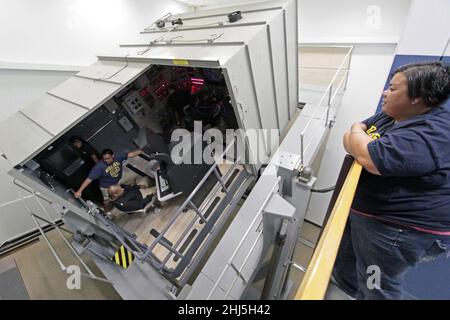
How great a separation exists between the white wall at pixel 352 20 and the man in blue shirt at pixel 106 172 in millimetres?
4143

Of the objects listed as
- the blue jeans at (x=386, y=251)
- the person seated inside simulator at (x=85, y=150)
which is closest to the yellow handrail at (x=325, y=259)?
the blue jeans at (x=386, y=251)

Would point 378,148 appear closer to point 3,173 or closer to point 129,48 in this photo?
point 129,48

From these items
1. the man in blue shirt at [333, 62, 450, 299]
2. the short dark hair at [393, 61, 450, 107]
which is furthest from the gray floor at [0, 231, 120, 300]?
the short dark hair at [393, 61, 450, 107]

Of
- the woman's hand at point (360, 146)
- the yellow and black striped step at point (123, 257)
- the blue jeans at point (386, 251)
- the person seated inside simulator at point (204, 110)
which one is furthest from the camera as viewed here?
the person seated inside simulator at point (204, 110)

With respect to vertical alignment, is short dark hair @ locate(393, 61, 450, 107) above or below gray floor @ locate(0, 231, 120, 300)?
above

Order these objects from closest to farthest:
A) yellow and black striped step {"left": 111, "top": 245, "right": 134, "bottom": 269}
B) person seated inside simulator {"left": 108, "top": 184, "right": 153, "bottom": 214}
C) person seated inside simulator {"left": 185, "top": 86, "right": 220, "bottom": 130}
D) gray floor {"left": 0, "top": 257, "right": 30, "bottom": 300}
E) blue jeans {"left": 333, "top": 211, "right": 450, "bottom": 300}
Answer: blue jeans {"left": 333, "top": 211, "right": 450, "bottom": 300} < yellow and black striped step {"left": 111, "top": 245, "right": 134, "bottom": 269} < person seated inside simulator {"left": 108, "top": 184, "right": 153, "bottom": 214} < gray floor {"left": 0, "top": 257, "right": 30, "bottom": 300} < person seated inside simulator {"left": 185, "top": 86, "right": 220, "bottom": 130}

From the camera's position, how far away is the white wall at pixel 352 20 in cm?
317

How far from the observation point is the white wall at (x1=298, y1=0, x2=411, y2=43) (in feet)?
10.4

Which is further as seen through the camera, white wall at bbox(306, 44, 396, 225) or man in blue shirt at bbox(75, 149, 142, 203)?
white wall at bbox(306, 44, 396, 225)

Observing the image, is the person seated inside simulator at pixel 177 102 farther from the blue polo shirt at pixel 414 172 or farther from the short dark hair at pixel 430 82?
the short dark hair at pixel 430 82

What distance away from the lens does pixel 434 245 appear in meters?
1.21

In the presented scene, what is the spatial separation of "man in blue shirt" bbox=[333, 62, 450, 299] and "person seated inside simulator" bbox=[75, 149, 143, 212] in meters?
2.51

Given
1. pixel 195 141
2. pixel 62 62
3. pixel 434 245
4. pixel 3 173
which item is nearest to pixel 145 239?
pixel 195 141

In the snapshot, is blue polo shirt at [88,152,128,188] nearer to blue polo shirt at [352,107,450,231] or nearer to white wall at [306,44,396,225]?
blue polo shirt at [352,107,450,231]
